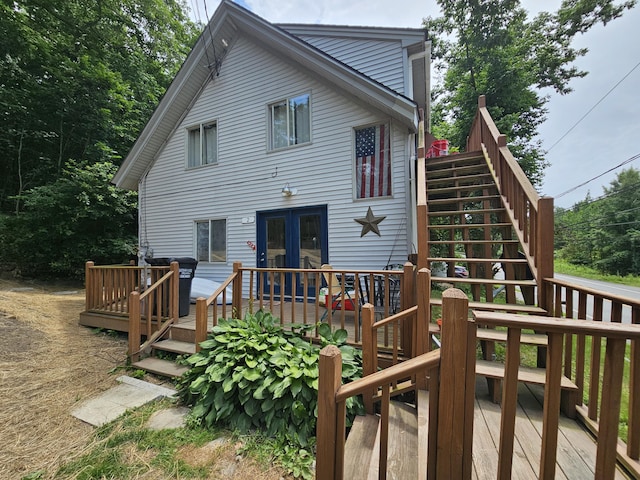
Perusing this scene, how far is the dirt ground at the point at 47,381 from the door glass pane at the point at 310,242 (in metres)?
3.58

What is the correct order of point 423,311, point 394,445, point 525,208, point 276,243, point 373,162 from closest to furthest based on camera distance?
point 394,445 → point 423,311 → point 525,208 → point 373,162 → point 276,243

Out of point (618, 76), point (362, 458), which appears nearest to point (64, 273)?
point (362, 458)

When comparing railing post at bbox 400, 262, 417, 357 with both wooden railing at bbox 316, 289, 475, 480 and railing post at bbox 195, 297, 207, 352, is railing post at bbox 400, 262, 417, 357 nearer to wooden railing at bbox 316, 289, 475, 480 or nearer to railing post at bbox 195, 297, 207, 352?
wooden railing at bbox 316, 289, 475, 480

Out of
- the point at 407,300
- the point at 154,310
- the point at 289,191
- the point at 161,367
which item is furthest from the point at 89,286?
the point at 407,300

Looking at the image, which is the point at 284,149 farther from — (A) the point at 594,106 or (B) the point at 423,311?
(A) the point at 594,106

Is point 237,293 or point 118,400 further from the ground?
point 237,293

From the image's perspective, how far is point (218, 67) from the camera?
24.0 ft

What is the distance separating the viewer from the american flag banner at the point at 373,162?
5477 mm

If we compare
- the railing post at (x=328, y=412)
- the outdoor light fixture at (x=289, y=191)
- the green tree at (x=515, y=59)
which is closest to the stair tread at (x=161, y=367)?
the railing post at (x=328, y=412)

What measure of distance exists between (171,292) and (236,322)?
149 centimetres

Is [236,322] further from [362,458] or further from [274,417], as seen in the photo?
[362,458]

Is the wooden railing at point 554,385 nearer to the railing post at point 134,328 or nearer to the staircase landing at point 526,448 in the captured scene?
the staircase landing at point 526,448

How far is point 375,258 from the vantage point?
549 centimetres

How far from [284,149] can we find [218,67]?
325cm
